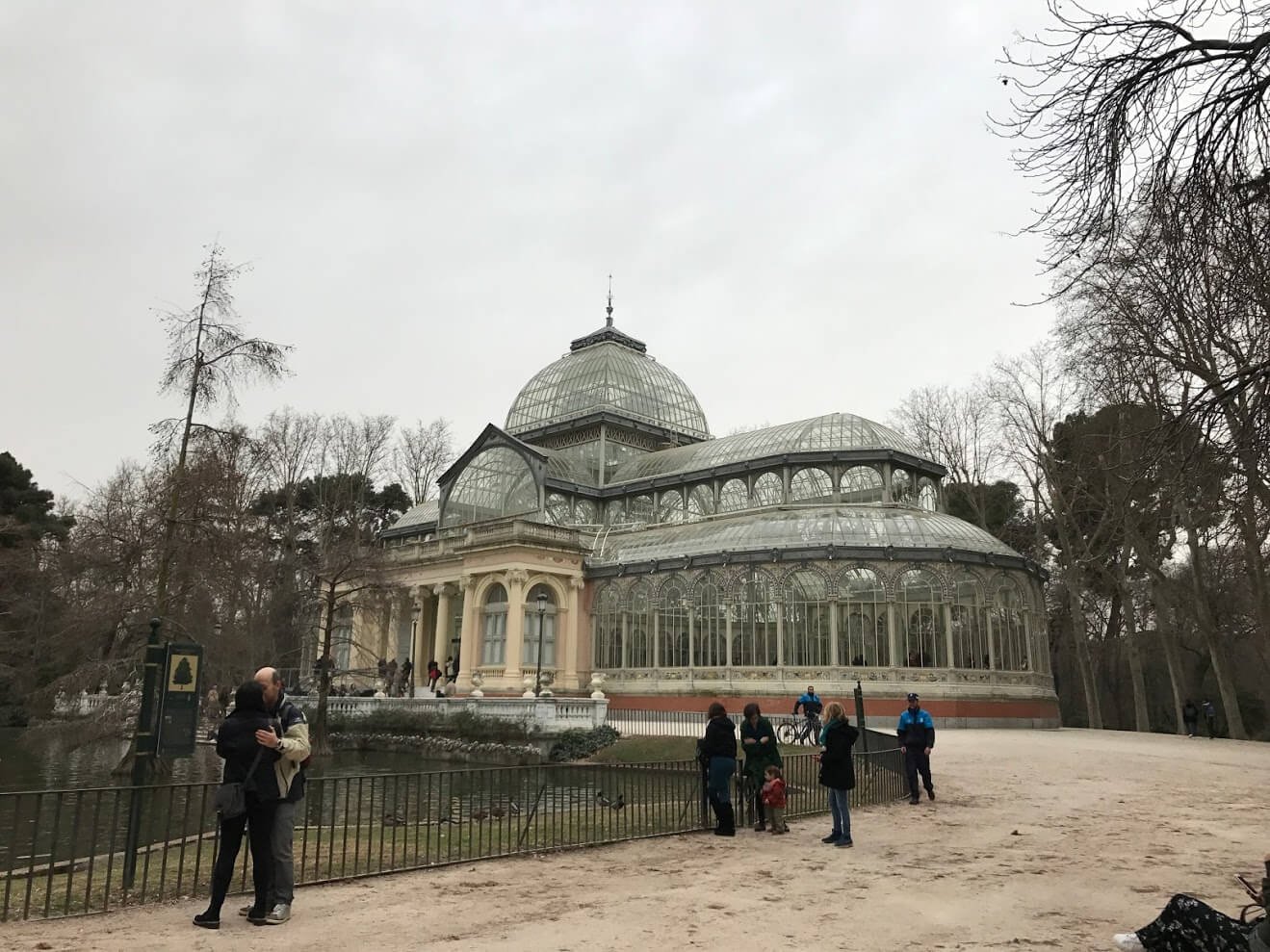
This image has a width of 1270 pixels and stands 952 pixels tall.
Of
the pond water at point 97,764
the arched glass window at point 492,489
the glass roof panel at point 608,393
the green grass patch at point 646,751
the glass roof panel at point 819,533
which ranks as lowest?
the pond water at point 97,764

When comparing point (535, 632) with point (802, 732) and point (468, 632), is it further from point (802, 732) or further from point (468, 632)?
point (802, 732)

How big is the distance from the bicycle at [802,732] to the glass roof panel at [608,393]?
79.0 feet

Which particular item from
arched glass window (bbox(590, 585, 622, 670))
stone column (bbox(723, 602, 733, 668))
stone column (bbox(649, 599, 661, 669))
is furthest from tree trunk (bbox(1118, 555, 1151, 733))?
arched glass window (bbox(590, 585, 622, 670))

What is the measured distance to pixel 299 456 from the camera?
45.2m

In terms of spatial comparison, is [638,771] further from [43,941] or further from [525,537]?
[525,537]

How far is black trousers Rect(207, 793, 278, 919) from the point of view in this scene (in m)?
6.56

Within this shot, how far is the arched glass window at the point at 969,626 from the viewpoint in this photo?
3014 cm

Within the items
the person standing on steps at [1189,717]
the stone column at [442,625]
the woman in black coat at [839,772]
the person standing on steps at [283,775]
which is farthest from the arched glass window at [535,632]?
the person standing on steps at [283,775]

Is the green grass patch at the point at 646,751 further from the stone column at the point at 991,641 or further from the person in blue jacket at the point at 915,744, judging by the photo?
the stone column at the point at 991,641

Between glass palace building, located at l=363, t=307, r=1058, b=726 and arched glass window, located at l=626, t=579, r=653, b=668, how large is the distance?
0.10 meters

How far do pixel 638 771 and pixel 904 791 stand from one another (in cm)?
465

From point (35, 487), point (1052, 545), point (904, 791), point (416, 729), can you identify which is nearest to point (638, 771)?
point (904, 791)

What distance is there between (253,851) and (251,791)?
16.6 inches

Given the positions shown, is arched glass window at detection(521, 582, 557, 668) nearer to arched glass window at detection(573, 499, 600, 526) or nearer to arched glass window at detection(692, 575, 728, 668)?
arched glass window at detection(573, 499, 600, 526)
